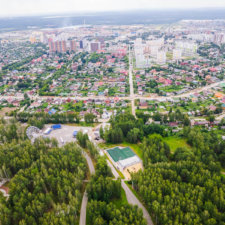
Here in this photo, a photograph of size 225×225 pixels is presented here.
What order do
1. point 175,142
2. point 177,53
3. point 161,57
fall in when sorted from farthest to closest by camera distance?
point 177,53 → point 161,57 → point 175,142

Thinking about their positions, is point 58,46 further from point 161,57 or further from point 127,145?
point 127,145

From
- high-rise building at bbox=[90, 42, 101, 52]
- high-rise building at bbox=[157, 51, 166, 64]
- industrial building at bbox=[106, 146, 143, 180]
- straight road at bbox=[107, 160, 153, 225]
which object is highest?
high-rise building at bbox=[90, 42, 101, 52]

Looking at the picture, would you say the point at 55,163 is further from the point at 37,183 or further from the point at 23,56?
the point at 23,56

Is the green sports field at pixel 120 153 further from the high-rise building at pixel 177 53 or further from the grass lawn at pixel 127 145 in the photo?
the high-rise building at pixel 177 53

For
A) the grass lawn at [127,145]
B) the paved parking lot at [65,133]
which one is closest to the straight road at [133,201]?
the grass lawn at [127,145]

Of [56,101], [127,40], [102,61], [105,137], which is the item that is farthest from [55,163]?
[127,40]

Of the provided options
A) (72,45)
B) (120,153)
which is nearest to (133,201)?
(120,153)

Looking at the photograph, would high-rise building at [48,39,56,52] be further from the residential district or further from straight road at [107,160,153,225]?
straight road at [107,160,153,225]

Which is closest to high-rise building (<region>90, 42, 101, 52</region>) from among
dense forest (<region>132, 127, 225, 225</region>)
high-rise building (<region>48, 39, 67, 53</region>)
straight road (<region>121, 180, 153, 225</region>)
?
high-rise building (<region>48, 39, 67, 53</region>)
